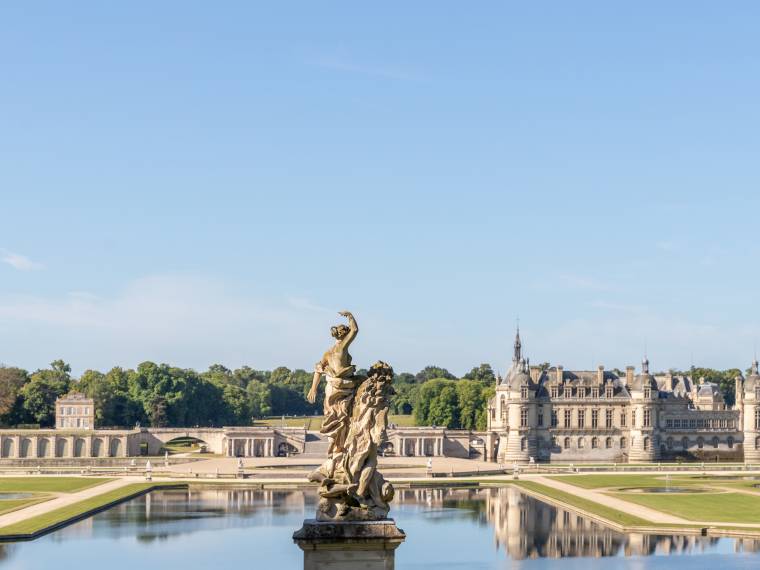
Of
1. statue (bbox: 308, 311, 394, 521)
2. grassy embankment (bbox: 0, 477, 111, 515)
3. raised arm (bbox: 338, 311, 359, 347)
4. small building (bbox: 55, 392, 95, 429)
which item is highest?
small building (bbox: 55, 392, 95, 429)

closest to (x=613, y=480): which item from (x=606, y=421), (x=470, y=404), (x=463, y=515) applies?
(x=463, y=515)

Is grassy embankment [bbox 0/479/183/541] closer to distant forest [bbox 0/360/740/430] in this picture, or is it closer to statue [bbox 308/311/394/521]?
statue [bbox 308/311/394/521]

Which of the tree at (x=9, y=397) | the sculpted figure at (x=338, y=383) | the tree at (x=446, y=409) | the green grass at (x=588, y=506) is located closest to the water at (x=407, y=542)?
the green grass at (x=588, y=506)

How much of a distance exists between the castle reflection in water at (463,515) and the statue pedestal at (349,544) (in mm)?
36611

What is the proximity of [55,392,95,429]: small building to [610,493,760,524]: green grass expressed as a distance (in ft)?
203

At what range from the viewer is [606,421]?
358 feet

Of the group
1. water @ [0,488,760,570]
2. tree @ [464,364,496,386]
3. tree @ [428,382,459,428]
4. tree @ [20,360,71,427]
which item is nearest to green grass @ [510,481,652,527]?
water @ [0,488,760,570]

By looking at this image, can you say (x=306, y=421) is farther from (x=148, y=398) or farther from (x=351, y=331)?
(x=351, y=331)

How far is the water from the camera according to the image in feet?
145

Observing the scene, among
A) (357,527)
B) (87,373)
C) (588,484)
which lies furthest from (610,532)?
(87,373)

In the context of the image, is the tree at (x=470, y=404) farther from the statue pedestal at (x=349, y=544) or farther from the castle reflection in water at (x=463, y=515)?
the statue pedestal at (x=349, y=544)

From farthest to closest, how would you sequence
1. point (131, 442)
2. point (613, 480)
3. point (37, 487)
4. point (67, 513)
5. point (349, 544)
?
1. point (131, 442)
2. point (613, 480)
3. point (37, 487)
4. point (67, 513)
5. point (349, 544)

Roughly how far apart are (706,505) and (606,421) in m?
45.8

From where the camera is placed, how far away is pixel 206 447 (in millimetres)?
120250
